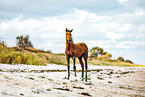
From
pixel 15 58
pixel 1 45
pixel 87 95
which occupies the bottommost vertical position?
pixel 87 95

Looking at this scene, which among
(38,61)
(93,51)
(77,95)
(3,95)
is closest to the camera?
(3,95)

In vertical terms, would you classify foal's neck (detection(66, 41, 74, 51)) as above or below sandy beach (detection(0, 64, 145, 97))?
above

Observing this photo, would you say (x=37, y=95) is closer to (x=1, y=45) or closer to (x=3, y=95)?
(x=3, y=95)

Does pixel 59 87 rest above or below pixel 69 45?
below

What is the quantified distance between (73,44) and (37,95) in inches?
164

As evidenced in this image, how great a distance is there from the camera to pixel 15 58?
56.9ft

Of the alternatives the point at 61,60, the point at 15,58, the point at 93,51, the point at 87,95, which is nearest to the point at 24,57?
the point at 15,58

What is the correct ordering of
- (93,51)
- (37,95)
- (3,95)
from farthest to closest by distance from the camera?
(93,51), (37,95), (3,95)

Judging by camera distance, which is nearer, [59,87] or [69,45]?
[59,87]

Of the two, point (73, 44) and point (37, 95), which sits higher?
point (73, 44)

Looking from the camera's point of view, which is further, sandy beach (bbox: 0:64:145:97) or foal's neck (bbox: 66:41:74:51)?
foal's neck (bbox: 66:41:74:51)

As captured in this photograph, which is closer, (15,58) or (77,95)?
(77,95)

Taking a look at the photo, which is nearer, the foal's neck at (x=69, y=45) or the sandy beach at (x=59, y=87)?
the sandy beach at (x=59, y=87)

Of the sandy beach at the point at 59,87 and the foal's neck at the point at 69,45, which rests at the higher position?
the foal's neck at the point at 69,45
